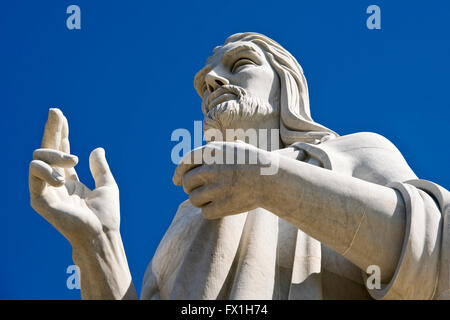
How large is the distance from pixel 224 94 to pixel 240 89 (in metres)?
0.18

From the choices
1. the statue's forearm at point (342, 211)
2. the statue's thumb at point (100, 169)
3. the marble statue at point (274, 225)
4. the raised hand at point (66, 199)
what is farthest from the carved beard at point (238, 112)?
the statue's forearm at point (342, 211)

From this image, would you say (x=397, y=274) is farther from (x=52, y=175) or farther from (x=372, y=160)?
(x=52, y=175)

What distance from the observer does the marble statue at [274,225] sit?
Answer: 6059mm

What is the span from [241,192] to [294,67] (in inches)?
141

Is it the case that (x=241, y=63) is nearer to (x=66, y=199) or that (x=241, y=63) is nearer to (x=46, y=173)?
(x=66, y=199)

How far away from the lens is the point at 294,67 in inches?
368

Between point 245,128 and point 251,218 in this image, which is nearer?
point 251,218

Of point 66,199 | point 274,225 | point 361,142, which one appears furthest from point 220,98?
point 66,199

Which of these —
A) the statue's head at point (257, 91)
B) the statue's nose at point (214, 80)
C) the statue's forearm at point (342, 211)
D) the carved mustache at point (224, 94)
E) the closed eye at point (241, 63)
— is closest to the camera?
the statue's forearm at point (342, 211)

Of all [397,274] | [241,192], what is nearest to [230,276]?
[241,192]

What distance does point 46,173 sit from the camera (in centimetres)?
658

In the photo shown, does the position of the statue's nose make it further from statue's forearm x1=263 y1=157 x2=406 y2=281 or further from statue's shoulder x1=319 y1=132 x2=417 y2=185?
statue's forearm x1=263 y1=157 x2=406 y2=281

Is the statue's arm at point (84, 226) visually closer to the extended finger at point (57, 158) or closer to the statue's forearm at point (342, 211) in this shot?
the extended finger at point (57, 158)

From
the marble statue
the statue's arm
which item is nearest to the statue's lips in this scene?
the marble statue
